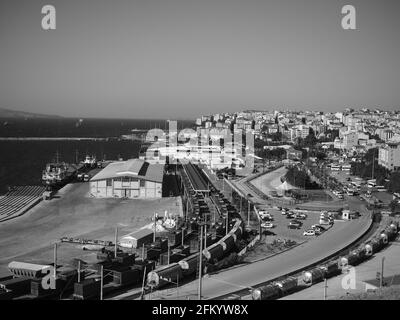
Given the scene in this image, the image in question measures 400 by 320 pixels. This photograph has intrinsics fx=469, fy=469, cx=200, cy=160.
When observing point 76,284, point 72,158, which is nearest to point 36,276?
point 76,284

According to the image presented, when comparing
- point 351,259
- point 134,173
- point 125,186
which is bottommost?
point 351,259

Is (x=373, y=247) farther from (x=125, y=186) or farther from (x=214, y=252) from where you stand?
(x=125, y=186)

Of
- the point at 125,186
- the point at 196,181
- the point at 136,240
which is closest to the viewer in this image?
the point at 136,240

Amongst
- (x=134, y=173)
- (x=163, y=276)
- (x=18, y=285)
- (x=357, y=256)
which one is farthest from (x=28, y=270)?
(x=134, y=173)

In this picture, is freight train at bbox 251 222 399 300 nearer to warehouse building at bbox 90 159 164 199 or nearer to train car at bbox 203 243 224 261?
train car at bbox 203 243 224 261

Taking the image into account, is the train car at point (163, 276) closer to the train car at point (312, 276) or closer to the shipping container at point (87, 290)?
the shipping container at point (87, 290)
